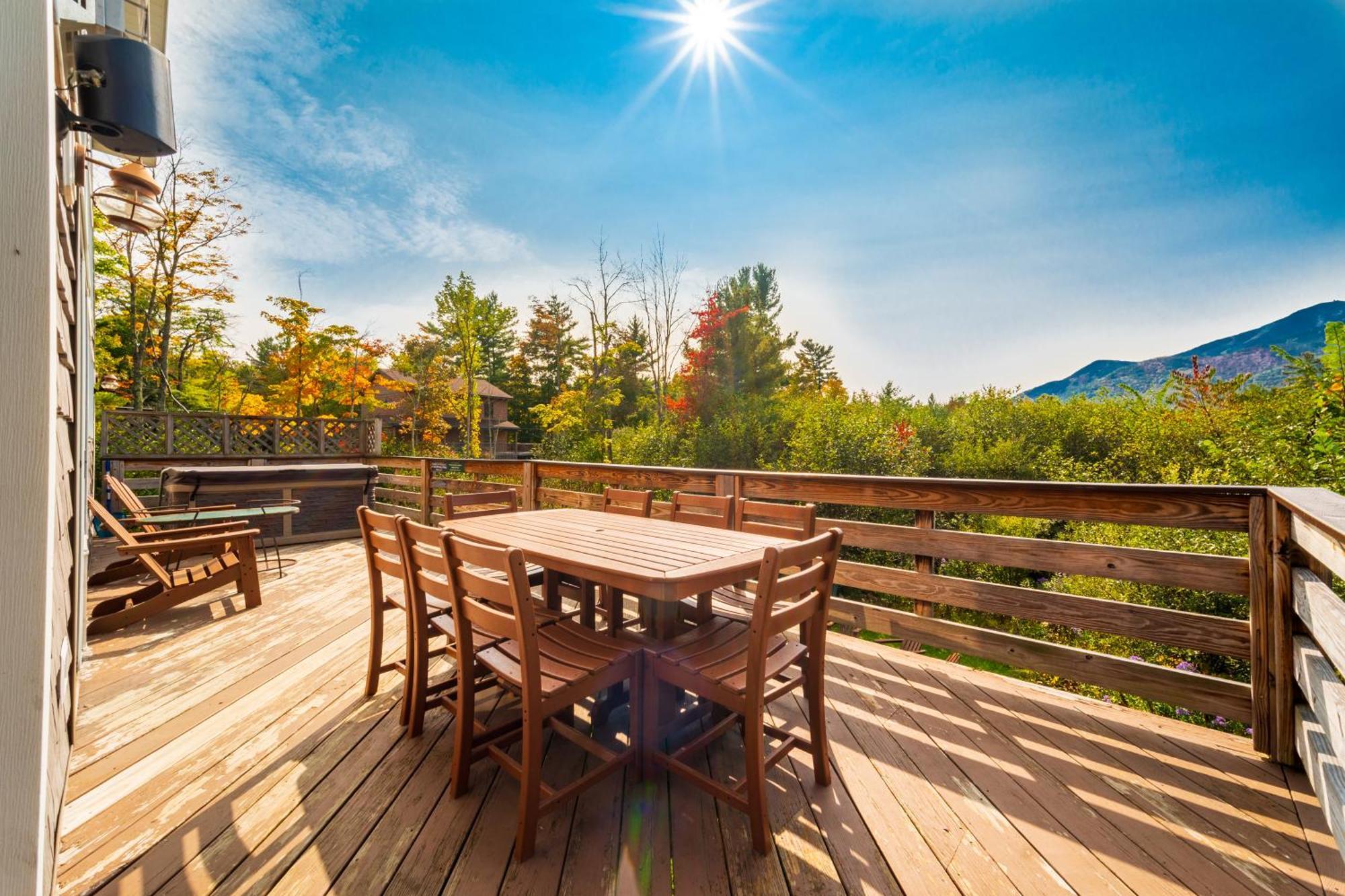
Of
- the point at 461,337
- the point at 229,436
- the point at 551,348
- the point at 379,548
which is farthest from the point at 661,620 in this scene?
the point at 551,348

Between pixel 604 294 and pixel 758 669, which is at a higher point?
pixel 604 294

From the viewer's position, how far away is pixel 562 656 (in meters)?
1.76

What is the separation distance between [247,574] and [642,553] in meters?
3.55

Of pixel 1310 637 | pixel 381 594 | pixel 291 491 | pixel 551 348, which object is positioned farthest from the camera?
pixel 551 348

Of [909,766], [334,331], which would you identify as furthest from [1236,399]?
[334,331]

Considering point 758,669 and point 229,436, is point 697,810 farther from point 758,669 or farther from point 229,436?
point 229,436

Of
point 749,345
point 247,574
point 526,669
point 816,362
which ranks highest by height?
point 816,362

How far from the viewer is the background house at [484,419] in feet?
65.8

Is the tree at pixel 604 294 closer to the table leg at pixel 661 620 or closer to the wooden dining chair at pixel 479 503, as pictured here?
the wooden dining chair at pixel 479 503

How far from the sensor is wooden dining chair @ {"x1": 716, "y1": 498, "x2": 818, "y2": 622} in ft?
7.55

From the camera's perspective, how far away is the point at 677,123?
8.20 m

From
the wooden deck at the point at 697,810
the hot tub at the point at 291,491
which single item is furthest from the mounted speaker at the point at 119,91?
the hot tub at the point at 291,491

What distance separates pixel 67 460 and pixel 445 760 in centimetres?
179

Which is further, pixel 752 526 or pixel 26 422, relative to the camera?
pixel 752 526
